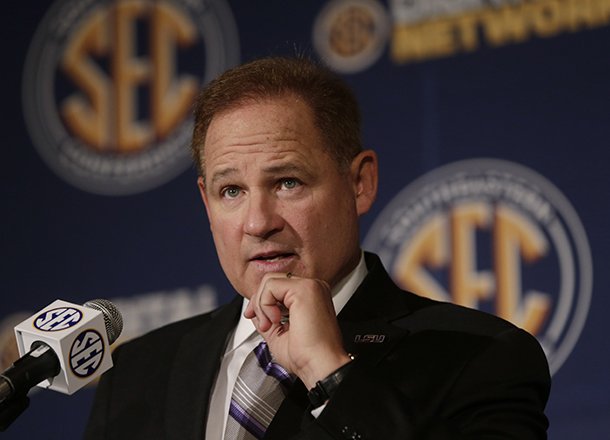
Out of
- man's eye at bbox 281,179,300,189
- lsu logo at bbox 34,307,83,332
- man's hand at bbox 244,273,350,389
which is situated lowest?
man's hand at bbox 244,273,350,389

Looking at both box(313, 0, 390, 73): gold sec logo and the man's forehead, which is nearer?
the man's forehead

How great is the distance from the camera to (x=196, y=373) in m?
2.10

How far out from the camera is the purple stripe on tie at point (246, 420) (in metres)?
1.94

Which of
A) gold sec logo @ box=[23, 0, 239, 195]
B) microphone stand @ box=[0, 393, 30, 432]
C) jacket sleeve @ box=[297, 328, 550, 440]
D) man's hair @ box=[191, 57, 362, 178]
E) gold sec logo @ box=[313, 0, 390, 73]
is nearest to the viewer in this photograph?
microphone stand @ box=[0, 393, 30, 432]

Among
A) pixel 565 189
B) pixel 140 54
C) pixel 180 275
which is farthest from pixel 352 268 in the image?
pixel 140 54

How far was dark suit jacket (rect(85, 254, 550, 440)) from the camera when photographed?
5.53 feet

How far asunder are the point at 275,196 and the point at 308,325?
1.06 ft

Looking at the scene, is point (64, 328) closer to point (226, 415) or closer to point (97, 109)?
point (226, 415)

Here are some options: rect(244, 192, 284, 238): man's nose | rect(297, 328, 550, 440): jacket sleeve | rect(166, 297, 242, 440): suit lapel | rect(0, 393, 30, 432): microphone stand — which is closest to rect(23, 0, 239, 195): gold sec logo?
rect(166, 297, 242, 440): suit lapel

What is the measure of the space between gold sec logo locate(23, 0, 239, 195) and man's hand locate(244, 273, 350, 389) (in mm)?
1900

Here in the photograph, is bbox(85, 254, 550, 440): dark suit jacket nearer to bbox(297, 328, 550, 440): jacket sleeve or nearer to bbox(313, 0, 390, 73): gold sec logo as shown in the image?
bbox(297, 328, 550, 440): jacket sleeve

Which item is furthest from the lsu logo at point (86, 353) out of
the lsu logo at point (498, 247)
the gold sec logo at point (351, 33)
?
the gold sec logo at point (351, 33)

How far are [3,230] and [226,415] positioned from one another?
2196 millimetres

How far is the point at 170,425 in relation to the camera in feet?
6.67
